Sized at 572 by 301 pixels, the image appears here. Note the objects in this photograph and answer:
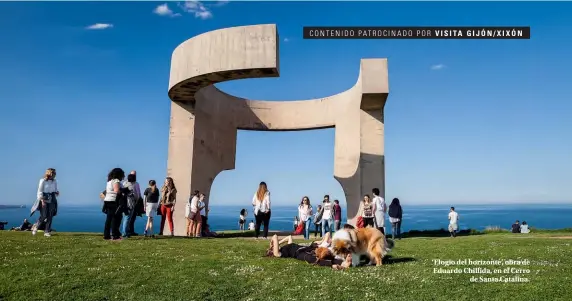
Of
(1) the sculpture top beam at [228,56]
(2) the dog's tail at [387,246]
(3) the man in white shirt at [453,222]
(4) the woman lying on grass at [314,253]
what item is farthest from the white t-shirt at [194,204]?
(3) the man in white shirt at [453,222]

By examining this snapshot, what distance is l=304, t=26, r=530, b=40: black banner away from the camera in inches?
517

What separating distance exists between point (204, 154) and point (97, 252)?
35.2 ft

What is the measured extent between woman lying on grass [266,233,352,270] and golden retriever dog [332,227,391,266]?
0.60 ft

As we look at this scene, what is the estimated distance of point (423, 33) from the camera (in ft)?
43.4

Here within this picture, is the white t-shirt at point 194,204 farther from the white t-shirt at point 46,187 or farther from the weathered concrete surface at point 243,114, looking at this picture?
the white t-shirt at point 46,187

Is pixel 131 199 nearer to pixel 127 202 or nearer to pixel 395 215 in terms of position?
pixel 127 202

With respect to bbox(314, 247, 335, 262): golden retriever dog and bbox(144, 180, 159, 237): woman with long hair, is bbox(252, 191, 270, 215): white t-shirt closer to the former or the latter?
bbox(144, 180, 159, 237): woman with long hair

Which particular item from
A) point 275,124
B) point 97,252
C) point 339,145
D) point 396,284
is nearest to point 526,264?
point 396,284

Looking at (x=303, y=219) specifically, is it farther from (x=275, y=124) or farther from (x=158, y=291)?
(x=158, y=291)

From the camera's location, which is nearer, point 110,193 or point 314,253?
point 314,253

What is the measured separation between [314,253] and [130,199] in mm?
5956

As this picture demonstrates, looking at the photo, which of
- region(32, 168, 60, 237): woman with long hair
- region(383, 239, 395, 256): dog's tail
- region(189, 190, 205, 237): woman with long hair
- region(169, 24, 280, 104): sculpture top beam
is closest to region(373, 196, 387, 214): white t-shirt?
region(169, 24, 280, 104): sculpture top beam

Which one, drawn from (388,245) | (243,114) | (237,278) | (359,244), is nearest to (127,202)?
(237,278)

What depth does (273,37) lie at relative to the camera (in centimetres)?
1452
